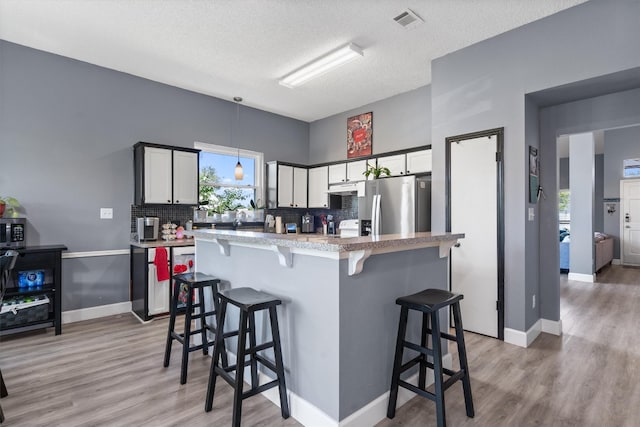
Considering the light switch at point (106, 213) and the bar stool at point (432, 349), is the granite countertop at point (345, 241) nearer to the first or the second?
the bar stool at point (432, 349)

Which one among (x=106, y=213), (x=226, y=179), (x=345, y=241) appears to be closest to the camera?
(x=345, y=241)

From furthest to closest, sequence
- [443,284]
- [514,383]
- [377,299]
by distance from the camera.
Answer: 1. [443,284]
2. [514,383]
3. [377,299]

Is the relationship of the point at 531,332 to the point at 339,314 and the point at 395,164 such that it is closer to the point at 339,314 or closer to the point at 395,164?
the point at 339,314

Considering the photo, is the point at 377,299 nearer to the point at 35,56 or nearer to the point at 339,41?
the point at 339,41

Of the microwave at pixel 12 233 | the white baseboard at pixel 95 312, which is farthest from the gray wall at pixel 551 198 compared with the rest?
the microwave at pixel 12 233

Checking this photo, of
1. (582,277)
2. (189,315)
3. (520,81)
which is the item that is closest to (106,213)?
(189,315)

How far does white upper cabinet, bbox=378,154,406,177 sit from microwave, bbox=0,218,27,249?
4383 millimetres

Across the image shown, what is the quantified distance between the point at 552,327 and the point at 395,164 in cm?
267

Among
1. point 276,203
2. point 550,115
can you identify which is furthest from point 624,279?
point 276,203

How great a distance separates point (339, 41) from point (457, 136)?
5.19 feet

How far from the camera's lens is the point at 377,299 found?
1.95 metres

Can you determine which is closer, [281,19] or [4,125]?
[281,19]

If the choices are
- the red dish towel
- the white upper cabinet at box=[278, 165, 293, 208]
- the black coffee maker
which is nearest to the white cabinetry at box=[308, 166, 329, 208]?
the black coffee maker

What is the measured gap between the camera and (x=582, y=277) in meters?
5.90
